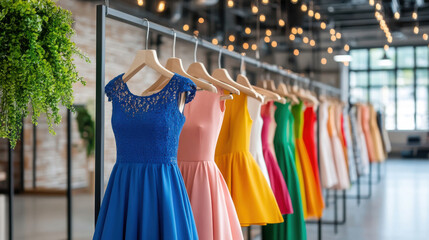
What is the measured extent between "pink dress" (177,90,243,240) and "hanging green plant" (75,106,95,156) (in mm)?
6521

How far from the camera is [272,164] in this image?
334 cm

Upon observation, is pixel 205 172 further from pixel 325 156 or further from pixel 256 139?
pixel 325 156

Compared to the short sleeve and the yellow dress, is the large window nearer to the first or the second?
the yellow dress

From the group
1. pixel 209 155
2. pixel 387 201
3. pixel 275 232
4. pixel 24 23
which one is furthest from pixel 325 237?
pixel 24 23

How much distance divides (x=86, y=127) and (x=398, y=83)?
12.8 meters

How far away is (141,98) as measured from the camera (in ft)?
6.74

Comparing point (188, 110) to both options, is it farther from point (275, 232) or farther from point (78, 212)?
point (78, 212)

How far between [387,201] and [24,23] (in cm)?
785

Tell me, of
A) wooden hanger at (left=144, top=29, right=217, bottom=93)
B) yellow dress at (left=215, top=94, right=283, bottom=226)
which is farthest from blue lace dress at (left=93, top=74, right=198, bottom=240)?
yellow dress at (left=215, top=94, right=283, bottom=226)

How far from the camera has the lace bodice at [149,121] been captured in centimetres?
203

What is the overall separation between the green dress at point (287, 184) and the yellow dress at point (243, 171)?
0.72 metres

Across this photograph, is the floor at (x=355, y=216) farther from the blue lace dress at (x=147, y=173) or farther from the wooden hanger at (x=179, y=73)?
the blue lace dress at (x=147, y=173)

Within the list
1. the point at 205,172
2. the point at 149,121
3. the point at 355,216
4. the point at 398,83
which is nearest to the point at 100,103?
the point at 149,121

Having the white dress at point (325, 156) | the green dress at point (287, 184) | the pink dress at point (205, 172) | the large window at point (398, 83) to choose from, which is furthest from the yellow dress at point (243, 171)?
the large window at point (398, 83)
